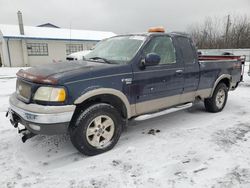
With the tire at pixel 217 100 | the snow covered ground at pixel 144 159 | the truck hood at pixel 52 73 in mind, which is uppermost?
the truck hood at pixel 52 73

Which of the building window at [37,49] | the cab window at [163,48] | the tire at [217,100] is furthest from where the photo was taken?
the building window at [37,49]

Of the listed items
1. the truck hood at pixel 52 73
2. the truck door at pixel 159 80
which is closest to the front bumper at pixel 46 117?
the truck hood at pixel 52 73

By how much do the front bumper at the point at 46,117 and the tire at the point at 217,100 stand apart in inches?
149

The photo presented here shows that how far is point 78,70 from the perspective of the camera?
10.4 feet

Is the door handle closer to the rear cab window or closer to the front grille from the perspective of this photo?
the rear cab window

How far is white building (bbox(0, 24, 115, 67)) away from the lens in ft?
67.3

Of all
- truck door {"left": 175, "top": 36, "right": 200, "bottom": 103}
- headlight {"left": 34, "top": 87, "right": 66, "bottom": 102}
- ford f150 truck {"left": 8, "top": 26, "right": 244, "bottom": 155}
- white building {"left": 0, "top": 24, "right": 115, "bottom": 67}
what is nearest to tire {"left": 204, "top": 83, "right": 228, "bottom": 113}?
ford f150 truck {"left": 8, "top": 26, "right": 244, "bottom": 155}

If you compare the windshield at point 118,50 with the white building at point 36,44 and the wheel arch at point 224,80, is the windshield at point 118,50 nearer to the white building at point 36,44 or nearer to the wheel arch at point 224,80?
the wheel arch at point 224,80

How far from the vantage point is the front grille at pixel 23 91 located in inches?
124

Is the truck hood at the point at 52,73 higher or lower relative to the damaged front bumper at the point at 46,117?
higher

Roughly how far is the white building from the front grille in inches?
751

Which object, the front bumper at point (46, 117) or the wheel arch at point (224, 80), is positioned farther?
the wheel arch at point (224, 80)

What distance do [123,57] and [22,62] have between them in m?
20.1

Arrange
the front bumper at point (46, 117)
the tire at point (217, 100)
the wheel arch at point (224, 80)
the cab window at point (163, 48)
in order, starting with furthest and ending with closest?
the tire at point (217, 100), the wheel arch at point (224, 80), the cab window at point (163, 48), the front bumper at point (46, 117)
